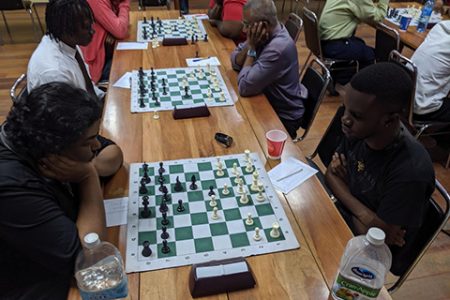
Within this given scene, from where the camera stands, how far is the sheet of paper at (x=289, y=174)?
149cm

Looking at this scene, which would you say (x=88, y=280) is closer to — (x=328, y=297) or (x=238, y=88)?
(x=328, y=297)

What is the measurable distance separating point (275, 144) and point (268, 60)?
715 mm

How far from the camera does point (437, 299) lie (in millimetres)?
1939

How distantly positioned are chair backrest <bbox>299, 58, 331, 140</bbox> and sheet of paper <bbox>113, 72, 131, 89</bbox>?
3.77 ft

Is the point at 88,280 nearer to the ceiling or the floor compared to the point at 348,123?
nearer to the floor

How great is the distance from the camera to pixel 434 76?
2494 millimetres

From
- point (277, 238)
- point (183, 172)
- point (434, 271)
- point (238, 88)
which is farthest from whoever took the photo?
point (238, 88)

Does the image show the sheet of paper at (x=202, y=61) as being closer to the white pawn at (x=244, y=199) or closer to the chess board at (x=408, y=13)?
the white pawn at (x=244, y=199)

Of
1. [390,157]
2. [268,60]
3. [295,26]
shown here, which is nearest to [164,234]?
[390,157]

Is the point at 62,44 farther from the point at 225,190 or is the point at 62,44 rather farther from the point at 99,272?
the point at 99,272

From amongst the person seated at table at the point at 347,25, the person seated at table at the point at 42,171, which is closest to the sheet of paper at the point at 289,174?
the person seated at table at the point at 42,171

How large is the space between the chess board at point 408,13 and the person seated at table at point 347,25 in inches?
9.7

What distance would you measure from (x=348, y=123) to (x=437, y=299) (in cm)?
122

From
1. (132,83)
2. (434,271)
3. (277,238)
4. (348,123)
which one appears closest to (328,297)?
Answer: (277,238)
